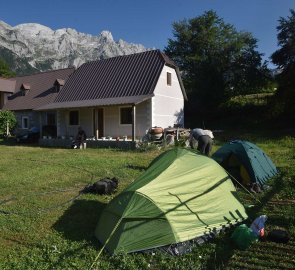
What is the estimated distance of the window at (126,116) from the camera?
2131 centimetres

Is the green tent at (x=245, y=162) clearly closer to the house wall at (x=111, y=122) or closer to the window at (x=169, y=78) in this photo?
the house wall at (x=111, y=122)

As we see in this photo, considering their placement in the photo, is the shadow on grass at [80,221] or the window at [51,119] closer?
the shadow on grass at [80,221]

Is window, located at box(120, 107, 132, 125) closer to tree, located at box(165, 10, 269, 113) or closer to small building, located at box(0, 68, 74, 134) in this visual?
small building, located at box(0, 68, 74, 134)

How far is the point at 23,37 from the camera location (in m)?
194

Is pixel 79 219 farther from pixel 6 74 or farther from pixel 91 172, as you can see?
pixel 6 74

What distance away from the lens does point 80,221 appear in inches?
244

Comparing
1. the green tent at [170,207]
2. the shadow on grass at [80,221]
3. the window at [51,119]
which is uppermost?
the window at [51,119]

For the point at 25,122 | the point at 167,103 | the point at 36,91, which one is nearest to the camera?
the point at 167,103

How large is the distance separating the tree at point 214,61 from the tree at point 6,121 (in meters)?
16.7

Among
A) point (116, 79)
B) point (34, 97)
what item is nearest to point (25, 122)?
point (34, 97)

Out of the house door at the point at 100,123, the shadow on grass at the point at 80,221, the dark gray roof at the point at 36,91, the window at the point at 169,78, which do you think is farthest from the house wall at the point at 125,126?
the shadow on grass at the point at 80,221

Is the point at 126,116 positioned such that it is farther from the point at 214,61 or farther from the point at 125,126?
the point at 214,61

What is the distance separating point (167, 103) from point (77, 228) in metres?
A: 17.4

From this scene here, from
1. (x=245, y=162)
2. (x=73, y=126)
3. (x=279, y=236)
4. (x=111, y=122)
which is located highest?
(x=111, y=122)
